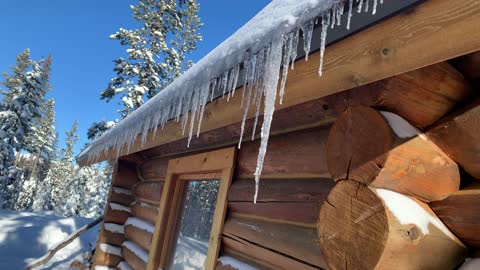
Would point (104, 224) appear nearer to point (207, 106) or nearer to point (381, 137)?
point (207, 106)

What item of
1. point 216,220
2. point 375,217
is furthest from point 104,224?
point 375,217

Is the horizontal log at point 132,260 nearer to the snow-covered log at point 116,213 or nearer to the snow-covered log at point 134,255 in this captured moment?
the snow-covered log at point 134,255

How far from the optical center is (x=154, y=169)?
4.49m

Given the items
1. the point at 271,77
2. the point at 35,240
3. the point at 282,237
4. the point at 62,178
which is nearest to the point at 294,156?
the point at 282,237

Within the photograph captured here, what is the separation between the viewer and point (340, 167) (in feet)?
3.77

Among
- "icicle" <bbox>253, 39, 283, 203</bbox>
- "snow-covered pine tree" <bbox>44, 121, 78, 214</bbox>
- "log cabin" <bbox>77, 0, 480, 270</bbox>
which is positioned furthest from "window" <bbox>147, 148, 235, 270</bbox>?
"snow-covered pine tree" <bbox>44, 121, 78, 214</bbox>

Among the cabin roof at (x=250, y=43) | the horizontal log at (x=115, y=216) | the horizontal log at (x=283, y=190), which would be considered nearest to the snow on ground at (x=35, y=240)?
the horizontal log at (x=115, y=216)

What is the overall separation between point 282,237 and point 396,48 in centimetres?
129

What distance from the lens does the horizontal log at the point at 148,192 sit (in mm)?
4109

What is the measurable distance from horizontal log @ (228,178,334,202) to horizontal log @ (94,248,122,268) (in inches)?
131

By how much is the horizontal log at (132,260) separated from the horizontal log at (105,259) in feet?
0.63

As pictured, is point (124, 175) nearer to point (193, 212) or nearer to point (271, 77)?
point (193, 212)

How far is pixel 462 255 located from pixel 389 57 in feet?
2.20

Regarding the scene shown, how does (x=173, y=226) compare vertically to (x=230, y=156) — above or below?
below
